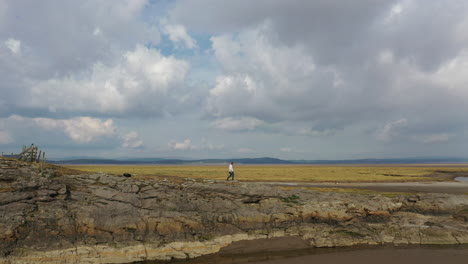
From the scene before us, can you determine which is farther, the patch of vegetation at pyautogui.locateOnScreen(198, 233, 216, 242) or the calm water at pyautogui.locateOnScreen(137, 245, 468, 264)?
the patch of vegetation at pyautogui.locateOnScreen(198, 233, 216, 242)

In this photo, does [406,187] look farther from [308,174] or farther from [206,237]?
[206,237]

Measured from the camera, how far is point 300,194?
3319 cm

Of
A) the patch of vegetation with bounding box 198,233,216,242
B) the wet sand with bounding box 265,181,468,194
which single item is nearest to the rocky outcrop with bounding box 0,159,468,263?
the patch of vegetation with bounding box 198,233,216,242

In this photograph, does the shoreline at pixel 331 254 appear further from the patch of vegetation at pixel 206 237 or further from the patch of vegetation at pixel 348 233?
the patch of vegetation at pixel 206 237

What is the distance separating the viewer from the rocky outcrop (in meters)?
21.3

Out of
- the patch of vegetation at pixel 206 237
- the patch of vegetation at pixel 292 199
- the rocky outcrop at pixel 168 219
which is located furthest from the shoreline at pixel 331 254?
the patch of vegetation at pixel 292 199

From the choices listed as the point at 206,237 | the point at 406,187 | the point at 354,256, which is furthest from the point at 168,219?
the point at 406,187

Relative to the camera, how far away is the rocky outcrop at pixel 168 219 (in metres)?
21.3

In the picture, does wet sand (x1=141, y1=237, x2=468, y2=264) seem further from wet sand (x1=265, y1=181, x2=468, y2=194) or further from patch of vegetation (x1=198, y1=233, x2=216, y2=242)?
wet sand (x1=265, y1=181, x2=468, y2=194)

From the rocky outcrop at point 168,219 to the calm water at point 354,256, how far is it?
1.40 metres

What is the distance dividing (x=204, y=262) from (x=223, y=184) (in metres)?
12.3

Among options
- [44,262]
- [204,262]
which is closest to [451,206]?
[204,262]

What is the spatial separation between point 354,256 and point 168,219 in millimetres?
18176

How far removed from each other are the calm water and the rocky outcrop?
1.40m
